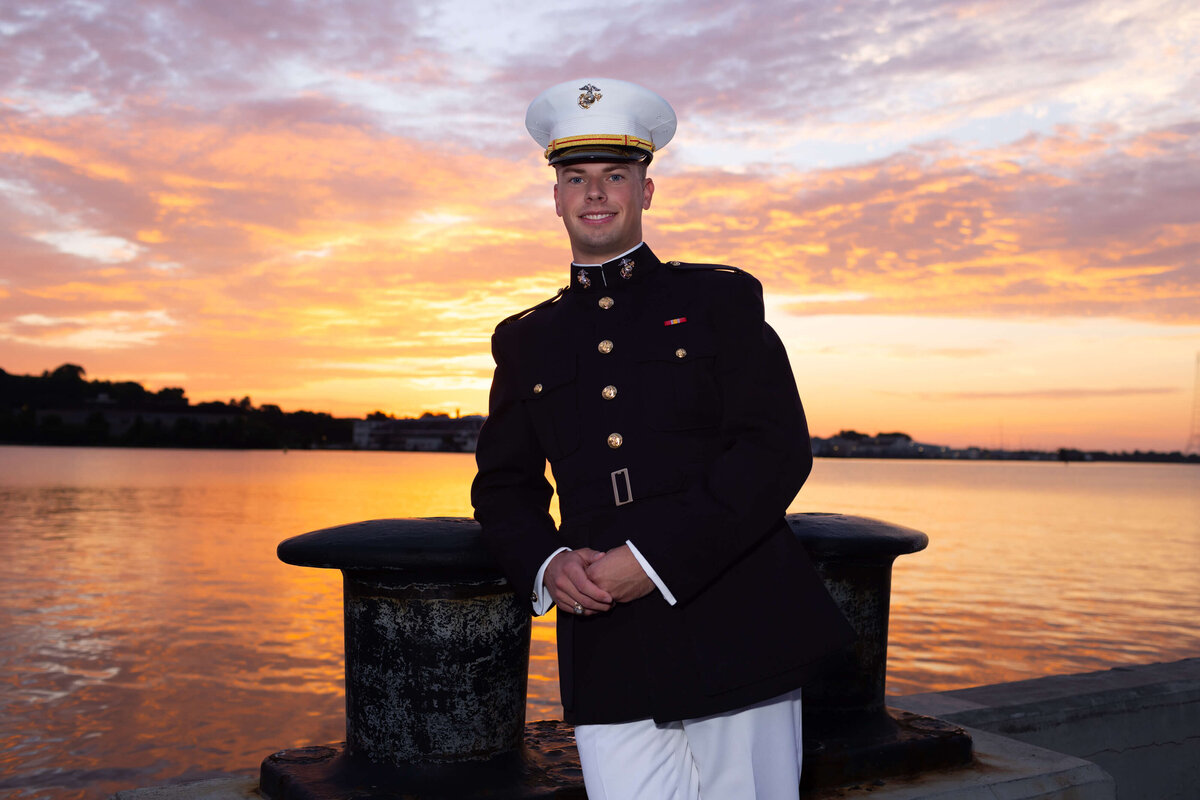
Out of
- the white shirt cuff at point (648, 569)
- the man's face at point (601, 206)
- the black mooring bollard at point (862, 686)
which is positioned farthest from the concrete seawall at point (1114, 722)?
the man's face at point (601, 206)

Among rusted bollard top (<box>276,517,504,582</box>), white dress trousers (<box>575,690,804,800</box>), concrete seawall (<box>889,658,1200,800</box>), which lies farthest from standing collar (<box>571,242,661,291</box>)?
concrete seawall (<box>889,658,1200,800</box>)

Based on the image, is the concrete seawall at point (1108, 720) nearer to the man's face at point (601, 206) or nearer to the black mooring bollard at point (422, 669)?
the black mooring bollard at point (422, 669)

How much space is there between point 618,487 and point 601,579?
239mm

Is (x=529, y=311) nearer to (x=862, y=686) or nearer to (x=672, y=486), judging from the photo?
(x=672, y=486)

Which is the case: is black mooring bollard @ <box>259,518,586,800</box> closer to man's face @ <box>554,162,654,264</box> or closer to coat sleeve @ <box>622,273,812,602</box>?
coat sleeve @ <box>622,273,812,602</box>

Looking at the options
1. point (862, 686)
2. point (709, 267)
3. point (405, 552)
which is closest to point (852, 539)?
point (862, 686)

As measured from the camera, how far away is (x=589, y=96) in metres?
2.37

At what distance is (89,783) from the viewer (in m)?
7.57

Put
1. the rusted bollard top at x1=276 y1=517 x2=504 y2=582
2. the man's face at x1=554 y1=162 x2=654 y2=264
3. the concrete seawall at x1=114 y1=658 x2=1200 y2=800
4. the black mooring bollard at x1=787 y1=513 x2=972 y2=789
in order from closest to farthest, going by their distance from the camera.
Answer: the man's face at x1=554 y1=162 x2=654 y2=264
the rusted bollard top at x1=276 y1=517 x2=504 y2=582
the black mooring bollard at x1=787 y1=513 x2=972 y2=789
the concrete seawall at x1=114 y1=658 x2=1200 y2=800

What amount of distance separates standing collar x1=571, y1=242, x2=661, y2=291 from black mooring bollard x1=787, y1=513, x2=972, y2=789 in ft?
4.78

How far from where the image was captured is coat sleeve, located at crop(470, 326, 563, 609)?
7.78 ft

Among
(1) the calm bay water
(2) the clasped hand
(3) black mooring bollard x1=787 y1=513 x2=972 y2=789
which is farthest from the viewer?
(1) the calm bay water

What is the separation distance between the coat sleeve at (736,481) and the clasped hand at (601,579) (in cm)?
4

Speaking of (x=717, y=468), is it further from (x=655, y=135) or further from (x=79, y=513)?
(x=79, y=513)
